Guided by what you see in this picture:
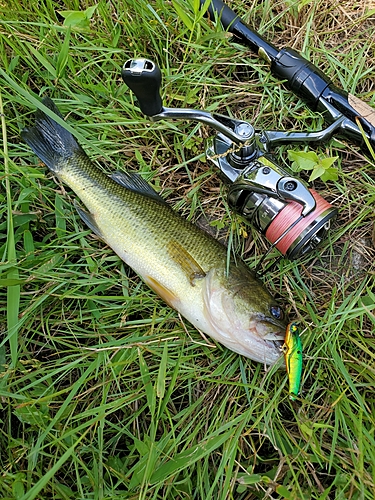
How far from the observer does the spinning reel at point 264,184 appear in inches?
86.2

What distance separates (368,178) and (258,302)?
112 cm

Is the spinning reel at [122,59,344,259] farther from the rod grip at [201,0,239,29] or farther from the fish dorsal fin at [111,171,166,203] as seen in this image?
the rod grip at [201,0,239,29]

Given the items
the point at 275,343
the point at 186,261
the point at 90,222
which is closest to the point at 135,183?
the point at 90,222

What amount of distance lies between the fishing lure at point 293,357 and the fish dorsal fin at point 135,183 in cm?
113

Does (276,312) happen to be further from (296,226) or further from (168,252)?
(168,252)

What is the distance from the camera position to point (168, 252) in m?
2.42

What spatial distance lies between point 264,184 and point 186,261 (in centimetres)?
61

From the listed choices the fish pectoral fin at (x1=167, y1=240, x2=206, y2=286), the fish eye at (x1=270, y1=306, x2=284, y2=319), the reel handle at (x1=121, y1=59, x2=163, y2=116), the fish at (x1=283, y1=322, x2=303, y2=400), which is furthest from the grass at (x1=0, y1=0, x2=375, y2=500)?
the reel handle at (x1=121, y1=59, x2=163, y2=116)

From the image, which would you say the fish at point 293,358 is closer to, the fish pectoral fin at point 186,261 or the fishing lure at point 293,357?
the fishing lure at point 293,357

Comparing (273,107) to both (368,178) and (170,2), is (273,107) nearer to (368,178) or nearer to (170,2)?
(368,178)

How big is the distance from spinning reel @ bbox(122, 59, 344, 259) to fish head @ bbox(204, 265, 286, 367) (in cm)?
29

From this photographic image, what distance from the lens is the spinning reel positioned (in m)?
2.19

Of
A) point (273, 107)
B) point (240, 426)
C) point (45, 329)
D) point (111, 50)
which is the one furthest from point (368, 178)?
point (45, 329)

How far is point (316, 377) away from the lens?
235cm
